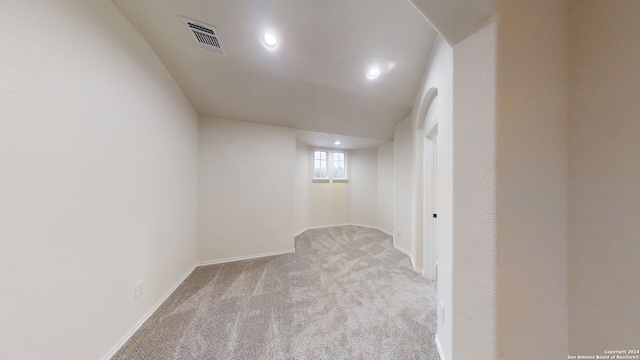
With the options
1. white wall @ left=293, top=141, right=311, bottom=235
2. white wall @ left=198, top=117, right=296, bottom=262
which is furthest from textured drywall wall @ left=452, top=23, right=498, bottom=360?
white wall @ left=293, top=141, right=311, bottom=235

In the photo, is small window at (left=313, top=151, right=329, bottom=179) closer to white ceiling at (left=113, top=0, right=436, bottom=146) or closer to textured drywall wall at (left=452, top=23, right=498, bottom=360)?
white ceiling at (left=113, top=0, right=436, bottom=146)

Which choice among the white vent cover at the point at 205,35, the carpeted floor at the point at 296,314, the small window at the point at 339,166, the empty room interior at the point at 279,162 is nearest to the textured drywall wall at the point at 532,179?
the empty room interior at the point at 279,162

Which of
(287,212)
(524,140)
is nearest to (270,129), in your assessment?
(287,212)

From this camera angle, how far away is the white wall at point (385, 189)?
12.3 feet

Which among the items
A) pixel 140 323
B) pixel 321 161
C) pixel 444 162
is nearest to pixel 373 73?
pixel 444 162

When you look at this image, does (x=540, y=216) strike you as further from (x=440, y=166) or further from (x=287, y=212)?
(x=287, y=212)

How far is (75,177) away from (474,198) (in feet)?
6.66

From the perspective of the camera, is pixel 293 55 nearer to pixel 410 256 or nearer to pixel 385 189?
pixel 410 256

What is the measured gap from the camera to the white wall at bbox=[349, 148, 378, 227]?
4.15 metres

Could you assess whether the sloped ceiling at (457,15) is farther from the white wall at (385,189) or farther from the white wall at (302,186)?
the white wall at (385,189)

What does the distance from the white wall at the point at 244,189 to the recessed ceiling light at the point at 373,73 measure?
56.6 inches

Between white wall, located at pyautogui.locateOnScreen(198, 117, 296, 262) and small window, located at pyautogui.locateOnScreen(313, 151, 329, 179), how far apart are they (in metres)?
1.32

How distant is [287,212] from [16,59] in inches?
98.8

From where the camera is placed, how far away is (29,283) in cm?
79
